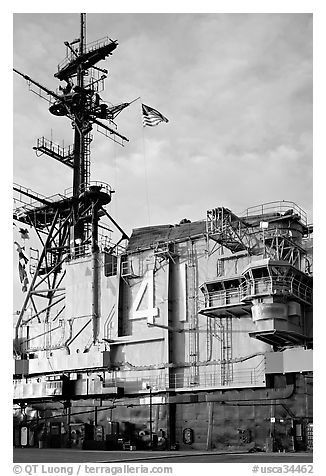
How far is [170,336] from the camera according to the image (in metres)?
33.2

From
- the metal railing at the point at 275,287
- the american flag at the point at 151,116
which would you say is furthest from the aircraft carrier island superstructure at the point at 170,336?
the american flag at the point at 151,116

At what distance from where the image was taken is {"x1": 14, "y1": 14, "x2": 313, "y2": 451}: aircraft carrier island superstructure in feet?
94.4

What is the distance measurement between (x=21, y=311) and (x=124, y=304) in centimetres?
865

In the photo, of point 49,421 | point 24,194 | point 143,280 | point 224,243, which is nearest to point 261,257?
point 224,243

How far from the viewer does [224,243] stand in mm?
31547

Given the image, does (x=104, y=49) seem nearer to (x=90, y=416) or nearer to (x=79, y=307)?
(x=79, y=307)

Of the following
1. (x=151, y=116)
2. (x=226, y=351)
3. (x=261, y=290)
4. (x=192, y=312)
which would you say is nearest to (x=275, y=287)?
(x=261, y=290)

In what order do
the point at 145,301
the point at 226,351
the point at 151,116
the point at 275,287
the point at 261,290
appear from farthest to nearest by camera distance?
the point at 145,301 → the point at 151,116 → the point at 226,351 → the point at 261,290 → the point at 275,287

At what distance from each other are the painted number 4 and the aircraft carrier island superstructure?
59 mm

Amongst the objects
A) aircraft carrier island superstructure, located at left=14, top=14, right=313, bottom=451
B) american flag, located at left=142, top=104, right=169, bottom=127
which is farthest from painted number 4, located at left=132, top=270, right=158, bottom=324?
american flag, located at left=142, top=104, right=169, bottom=127

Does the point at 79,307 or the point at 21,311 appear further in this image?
the point at 21,311

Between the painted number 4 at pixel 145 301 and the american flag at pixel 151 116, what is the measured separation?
760cm

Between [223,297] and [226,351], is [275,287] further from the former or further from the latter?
[226,351]

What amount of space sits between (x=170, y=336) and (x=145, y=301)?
2600 mm
